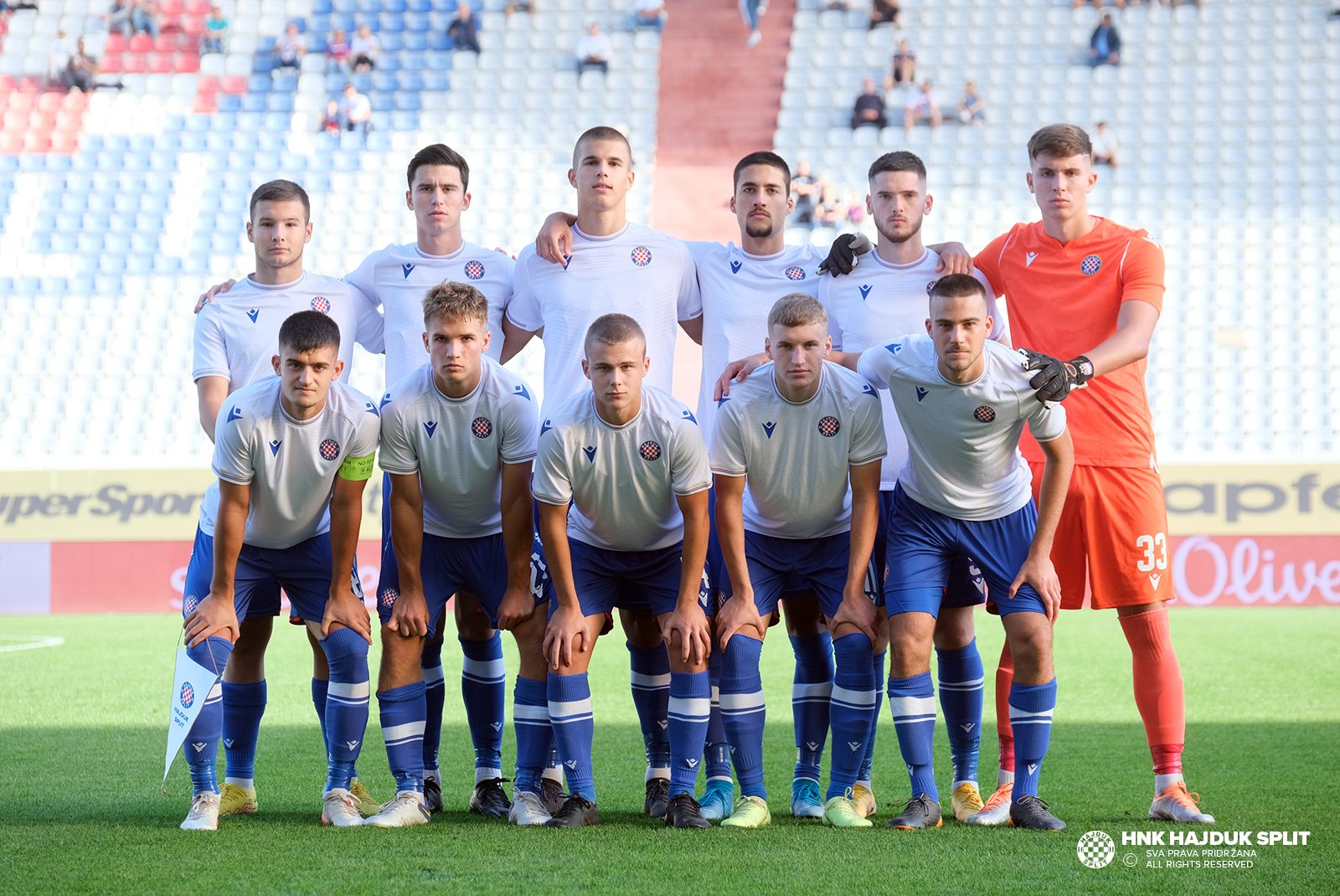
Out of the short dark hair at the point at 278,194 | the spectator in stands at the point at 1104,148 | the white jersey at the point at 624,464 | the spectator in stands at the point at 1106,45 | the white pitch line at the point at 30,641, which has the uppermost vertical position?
the spectator in stands at the point at 1106,45

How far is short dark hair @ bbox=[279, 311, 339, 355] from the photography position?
3.89 m

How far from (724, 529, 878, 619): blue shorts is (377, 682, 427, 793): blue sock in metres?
1.10

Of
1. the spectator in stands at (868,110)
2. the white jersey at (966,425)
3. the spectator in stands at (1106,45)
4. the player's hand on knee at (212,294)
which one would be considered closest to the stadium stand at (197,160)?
the spectator in stands at (868,110)

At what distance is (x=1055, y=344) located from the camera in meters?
4.34

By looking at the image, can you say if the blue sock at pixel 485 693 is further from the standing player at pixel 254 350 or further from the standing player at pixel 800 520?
the standing player at pixel 800 520

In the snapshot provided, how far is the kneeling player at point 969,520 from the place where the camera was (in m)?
3.91

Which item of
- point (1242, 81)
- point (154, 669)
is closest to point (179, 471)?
point (154, 669)

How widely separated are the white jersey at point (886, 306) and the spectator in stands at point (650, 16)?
16.2 meters

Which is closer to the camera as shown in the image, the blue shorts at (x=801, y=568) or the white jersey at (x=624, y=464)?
the white jersey at (x=624, y=464)

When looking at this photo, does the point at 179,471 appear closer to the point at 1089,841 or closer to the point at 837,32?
the point at 1089,841

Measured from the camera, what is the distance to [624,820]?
406 cm

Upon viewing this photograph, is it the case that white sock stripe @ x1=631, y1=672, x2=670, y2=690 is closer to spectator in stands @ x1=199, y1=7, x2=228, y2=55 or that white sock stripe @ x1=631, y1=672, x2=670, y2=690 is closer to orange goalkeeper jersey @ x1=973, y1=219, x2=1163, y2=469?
orange goalkeeper jersey @ x1=973, y1=219, x2=1163, y2=469

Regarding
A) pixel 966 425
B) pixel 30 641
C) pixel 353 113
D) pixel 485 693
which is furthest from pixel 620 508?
pixel 353 113

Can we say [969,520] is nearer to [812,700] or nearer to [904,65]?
A: [812,700]
